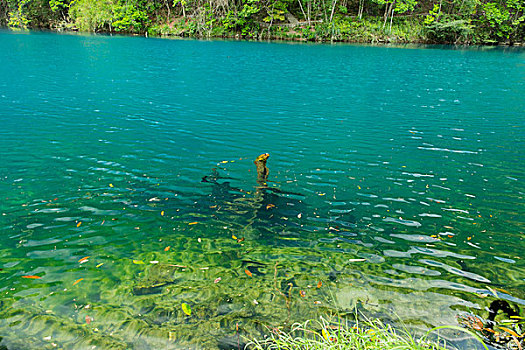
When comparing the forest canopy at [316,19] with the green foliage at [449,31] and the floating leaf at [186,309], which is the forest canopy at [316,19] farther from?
the floating leaf at [186,309]

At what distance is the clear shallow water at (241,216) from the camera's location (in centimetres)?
449

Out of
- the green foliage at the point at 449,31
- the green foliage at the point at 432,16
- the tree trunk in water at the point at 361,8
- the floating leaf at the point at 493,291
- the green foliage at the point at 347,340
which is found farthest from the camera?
the tree trunk in water at the point at 361,8

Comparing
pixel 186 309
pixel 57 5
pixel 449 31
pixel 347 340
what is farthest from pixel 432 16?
pixel 57 5

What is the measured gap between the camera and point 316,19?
2361 inches

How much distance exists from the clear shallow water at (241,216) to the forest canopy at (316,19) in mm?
45255

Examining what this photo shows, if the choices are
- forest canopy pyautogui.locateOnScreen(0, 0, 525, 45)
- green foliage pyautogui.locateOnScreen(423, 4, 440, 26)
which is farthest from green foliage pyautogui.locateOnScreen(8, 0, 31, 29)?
green foliage pyautogui.locateOnScreen(423, 4, 440, 26)

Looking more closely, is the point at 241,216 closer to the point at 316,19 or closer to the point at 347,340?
the point at 347,340

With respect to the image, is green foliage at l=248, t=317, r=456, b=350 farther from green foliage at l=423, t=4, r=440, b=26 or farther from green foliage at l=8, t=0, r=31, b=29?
green foliage at l=8, t=0, r=31, b=29

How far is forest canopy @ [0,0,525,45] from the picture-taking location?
178ft

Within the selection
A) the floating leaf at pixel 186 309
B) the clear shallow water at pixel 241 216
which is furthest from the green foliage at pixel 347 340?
the floating leaf at pixel 186 309

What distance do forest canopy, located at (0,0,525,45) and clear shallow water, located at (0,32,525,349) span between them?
148 feet

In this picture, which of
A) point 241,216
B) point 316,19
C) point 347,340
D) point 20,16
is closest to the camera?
point 347,340

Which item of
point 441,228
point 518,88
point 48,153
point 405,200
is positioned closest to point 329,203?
point 405,200

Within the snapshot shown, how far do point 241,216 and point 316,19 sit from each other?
2469 inches
